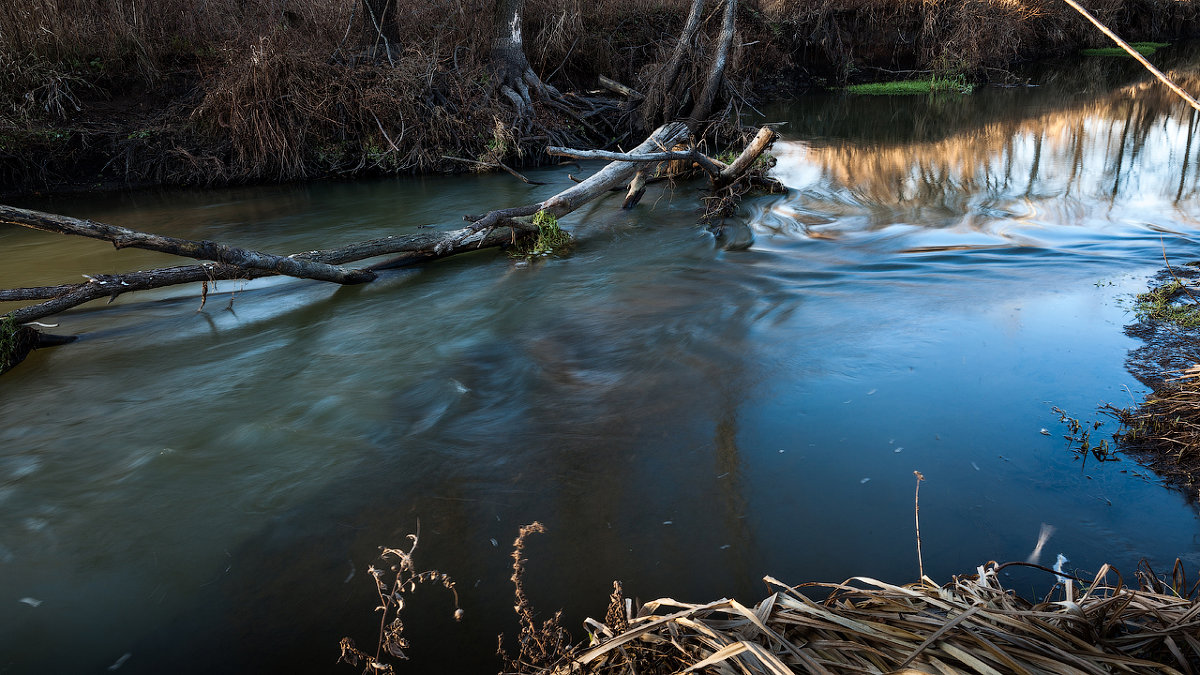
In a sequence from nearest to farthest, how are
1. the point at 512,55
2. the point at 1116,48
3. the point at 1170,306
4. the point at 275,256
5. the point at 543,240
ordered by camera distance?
the point at 1170,306
the point at 275,256
the point at 543,240
the point at 512,55
the point at 1116,48

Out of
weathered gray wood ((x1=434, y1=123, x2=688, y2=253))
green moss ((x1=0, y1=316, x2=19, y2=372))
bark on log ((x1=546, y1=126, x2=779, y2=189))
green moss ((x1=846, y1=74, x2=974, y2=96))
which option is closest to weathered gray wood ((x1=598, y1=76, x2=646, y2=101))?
weathered gray wood ((x1=434, y1=123, x2=688, y2=253))

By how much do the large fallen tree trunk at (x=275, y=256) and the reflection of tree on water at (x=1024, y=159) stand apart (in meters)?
2.92

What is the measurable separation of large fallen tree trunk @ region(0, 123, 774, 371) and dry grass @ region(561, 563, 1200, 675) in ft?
18.6

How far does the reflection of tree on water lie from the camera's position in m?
10.9

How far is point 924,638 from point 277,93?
43.9 ft

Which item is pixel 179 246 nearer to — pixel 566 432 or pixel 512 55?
pixel 566 432

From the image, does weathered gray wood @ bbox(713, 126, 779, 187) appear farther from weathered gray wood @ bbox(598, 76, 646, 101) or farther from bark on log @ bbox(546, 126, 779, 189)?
weathered gray wood @ bbox(598, 76, 646, 101)

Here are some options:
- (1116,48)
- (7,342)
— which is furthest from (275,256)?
(1116,48)

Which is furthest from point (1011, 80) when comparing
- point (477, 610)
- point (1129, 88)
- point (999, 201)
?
point (477, 610)

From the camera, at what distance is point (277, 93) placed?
12656 mm

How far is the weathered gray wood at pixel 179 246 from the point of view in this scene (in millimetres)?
5688

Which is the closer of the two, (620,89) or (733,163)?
(733,163)

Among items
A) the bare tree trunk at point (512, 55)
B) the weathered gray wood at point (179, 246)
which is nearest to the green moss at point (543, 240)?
the weathered gray wood at point (179, 246)

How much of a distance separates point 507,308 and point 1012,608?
18.9 feet
